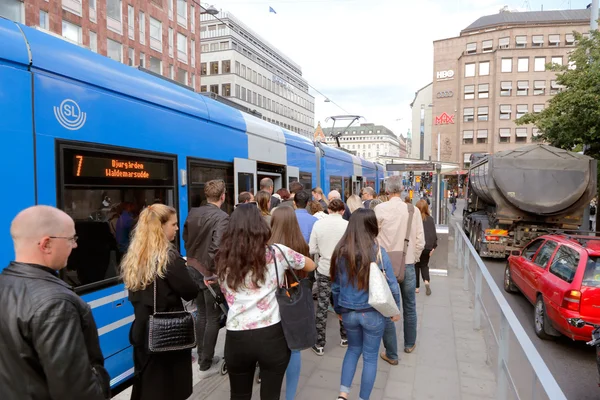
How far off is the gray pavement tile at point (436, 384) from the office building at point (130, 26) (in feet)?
85.3

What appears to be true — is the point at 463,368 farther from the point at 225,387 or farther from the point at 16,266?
the point at 16,266

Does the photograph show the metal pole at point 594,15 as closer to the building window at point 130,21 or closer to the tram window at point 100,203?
the tram window at point 100,203

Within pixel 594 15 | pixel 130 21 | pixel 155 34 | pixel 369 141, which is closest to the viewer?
pixel 594 15

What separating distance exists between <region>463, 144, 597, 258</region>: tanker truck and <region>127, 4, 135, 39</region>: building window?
101ft

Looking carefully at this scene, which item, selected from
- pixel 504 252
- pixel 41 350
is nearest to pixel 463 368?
pixel 41 350

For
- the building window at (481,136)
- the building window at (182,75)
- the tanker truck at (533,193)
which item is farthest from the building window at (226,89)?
the tanker truck at (533,193)

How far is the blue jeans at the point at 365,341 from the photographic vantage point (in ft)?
10.5

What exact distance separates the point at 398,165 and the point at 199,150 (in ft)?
36.8

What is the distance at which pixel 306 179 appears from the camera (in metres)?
8.88

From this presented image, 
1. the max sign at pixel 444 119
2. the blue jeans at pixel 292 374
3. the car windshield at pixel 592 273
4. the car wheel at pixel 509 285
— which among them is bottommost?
the car wheel at pixel 509 285

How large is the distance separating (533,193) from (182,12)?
37559mm

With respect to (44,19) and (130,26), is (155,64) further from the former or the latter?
(44,19)

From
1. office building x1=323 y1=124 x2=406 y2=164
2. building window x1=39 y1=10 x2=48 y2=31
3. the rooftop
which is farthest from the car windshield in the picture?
office building x1=323 y1=124 x2=406 y2=164

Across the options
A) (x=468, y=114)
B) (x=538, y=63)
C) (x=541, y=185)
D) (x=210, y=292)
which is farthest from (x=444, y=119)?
(x=210, y=292)
